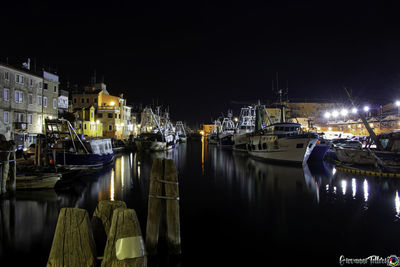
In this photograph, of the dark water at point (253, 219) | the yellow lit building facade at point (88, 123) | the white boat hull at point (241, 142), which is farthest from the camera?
the white boat hull at point (241, 142)

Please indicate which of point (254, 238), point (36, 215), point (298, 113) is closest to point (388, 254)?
point (254, 238)

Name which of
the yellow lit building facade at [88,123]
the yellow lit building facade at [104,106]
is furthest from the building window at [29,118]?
the yellow lit building facade at [104,106]

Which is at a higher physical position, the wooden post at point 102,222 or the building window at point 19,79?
the building window at point 19,79

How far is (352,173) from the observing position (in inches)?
1013

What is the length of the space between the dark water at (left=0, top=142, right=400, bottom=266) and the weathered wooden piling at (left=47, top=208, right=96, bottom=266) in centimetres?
340

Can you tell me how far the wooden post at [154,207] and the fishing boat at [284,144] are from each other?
2761cm

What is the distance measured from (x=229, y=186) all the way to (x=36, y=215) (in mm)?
13918

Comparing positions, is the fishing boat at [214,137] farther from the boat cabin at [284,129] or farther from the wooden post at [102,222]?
the wooden post at [102,222]

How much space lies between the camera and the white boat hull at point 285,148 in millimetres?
31562

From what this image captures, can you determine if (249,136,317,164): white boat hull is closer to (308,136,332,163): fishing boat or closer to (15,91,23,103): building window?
(308,136,332,163): fishing boat

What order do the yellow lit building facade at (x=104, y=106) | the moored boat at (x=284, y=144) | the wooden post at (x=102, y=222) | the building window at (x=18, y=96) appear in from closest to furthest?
1. the wooden post at (x=102, y=222)
2. the moored boat at (x=284, y=144)
3. the building window at (x=18, y=96)
4. the yellow lit building facade at (x=104, y=106)

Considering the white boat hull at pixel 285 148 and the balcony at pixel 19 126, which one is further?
the balcony at pixel 19 126

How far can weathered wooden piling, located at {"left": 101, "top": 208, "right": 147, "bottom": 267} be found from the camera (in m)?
4.55

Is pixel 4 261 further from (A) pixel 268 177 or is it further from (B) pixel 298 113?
(B) pixel 298 113
